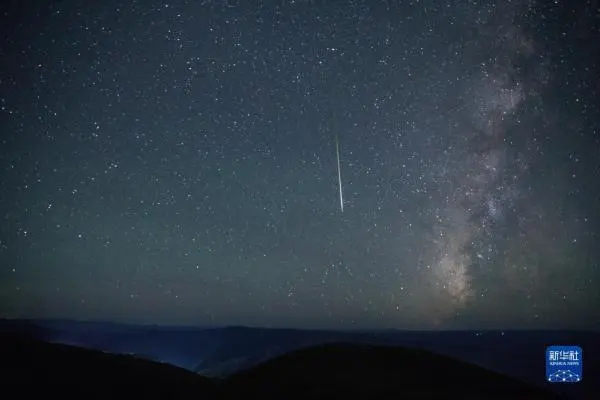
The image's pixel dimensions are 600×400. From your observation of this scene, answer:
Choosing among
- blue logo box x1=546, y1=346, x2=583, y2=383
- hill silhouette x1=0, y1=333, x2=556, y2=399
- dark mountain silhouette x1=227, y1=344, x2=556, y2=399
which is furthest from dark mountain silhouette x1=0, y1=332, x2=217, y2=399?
blue logo box x1=546, y1=346, x2=583, y2=383

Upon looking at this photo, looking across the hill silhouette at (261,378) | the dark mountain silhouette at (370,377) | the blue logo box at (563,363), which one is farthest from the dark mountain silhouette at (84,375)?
the blue logo box at (563,363)

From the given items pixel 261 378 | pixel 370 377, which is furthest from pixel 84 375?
pixel 370 377

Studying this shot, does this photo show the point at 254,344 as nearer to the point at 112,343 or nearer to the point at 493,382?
the point at 112,343

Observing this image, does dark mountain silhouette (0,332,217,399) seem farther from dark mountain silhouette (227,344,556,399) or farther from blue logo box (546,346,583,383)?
blue logo box (546,346,583,383)

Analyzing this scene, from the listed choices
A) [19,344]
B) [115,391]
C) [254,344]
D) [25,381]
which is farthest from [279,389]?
[254,344]

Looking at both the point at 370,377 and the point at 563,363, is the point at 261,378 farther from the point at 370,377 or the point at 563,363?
the point at 563,363

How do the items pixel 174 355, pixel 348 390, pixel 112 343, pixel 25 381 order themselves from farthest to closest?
pixel 174 355 → pixel 112 343 → pixel 348 390 → pixel 25 381
